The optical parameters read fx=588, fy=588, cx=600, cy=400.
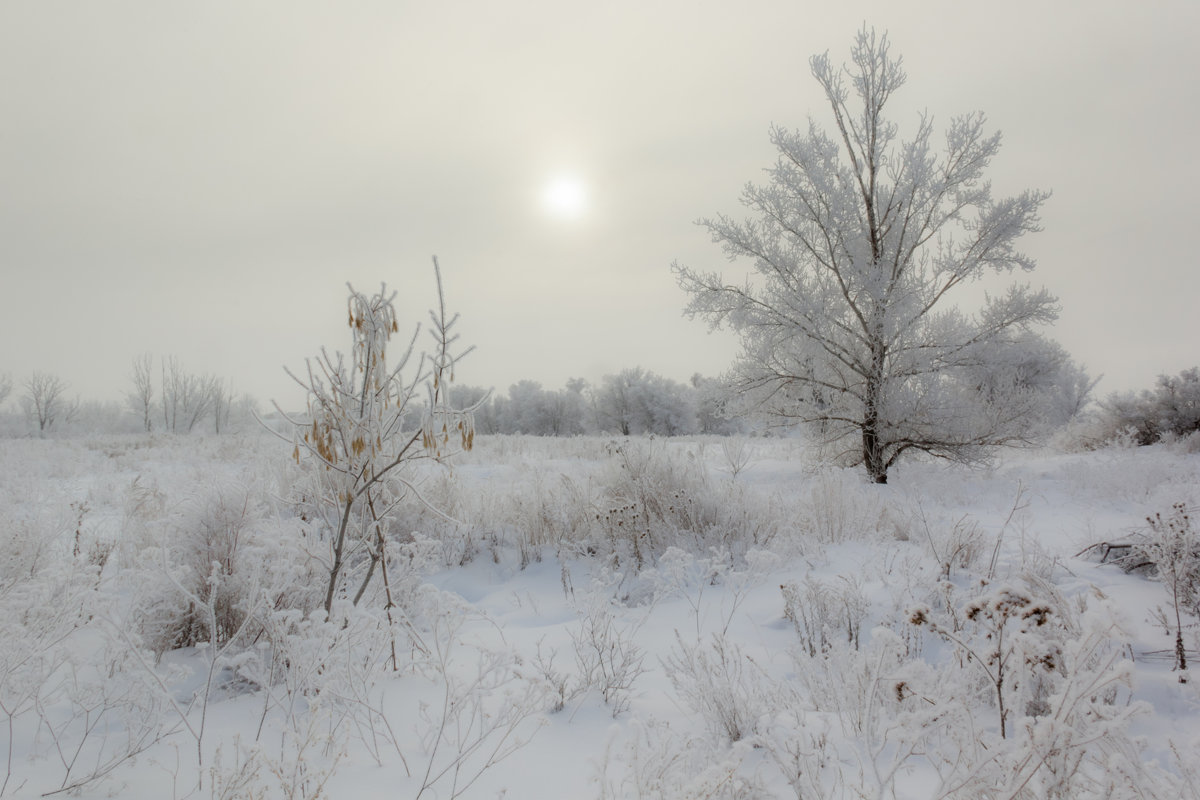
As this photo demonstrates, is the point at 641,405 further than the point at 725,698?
Yes

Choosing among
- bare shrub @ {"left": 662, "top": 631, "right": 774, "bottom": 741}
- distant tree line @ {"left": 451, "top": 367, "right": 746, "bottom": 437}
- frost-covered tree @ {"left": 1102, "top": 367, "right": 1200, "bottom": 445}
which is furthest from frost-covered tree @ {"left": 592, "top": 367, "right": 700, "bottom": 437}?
bare shrub @ {"left": 662, "top": 631, "right": 774, "bottom": 741}

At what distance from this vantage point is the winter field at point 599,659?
5.53 feet

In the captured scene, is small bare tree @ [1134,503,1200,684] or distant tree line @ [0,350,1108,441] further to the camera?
distant tree line @ [0,350,1108,441]

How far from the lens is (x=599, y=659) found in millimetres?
2830

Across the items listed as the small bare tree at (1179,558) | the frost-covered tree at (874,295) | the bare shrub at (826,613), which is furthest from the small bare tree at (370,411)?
the frost-covered tree at (874,295)

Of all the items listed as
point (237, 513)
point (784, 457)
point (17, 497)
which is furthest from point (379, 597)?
point (784, 457)

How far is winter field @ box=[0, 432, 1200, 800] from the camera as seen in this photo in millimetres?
1685

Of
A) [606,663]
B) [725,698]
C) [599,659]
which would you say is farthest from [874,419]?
[725,698]

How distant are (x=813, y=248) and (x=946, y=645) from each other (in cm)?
807

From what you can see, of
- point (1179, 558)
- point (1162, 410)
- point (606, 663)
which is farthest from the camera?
point (1162, 410)

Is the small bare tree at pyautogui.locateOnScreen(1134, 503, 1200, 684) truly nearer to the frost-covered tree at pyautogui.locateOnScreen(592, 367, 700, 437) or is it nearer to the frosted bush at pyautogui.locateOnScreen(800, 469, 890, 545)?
the frosted bush at pyautogui.locateOnScreen(800, 469, 890, 545)

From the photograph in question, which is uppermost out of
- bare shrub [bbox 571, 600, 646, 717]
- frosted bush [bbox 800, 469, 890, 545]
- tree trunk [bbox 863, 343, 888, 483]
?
tree trunk [bbox 863, 343, 888, 483]

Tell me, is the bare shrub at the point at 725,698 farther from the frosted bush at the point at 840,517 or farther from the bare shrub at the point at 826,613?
the frosted bush at the point at 840,517

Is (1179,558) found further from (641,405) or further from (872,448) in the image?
(641,405)
